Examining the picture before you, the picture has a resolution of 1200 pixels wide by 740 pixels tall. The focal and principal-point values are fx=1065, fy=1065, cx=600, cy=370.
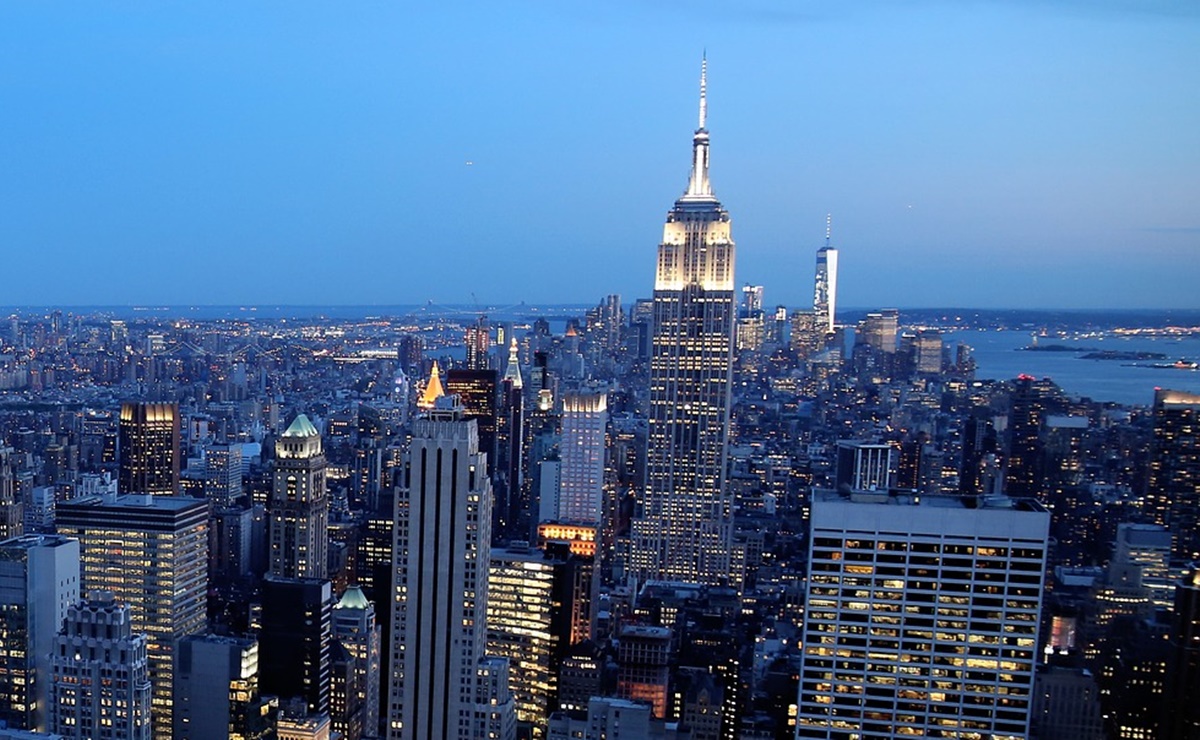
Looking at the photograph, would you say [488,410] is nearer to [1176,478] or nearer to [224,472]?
[224,472]

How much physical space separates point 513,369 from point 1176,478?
1170 cm

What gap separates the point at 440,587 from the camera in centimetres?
1109

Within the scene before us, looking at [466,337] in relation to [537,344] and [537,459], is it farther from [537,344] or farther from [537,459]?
[537,459]

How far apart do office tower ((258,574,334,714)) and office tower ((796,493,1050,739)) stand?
23.7 feet

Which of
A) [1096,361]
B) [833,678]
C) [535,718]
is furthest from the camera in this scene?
[535,718]

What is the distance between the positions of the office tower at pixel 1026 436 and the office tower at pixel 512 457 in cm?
867

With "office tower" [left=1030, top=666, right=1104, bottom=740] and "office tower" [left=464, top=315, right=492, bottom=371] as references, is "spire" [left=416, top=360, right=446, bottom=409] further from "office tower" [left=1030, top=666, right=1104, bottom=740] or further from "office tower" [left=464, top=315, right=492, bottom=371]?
"office tower" [left=1030, top=666, right=1104, bottom=740]

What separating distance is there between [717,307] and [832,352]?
911 centimetres

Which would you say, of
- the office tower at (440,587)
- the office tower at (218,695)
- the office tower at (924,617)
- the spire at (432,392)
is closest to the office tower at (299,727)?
the office tower at (218,695)

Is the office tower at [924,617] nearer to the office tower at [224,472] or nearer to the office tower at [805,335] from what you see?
the office tower at [805,335]

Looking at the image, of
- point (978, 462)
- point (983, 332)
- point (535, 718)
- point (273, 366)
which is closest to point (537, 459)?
point (273, 366)

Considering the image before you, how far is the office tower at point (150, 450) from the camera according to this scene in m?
18.5

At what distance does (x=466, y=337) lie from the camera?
1489 centimetres

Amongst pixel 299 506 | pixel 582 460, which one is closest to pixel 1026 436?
pixel 582 460
